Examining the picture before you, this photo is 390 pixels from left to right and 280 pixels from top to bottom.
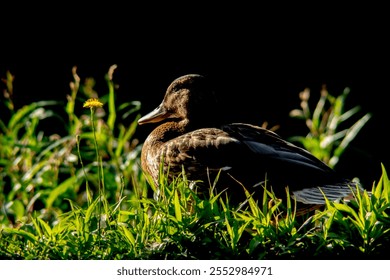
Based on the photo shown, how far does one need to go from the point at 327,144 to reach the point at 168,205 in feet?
7.56

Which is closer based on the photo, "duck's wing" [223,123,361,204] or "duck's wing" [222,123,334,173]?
"duck's wing" [223,123,361,204]

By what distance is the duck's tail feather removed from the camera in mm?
3791

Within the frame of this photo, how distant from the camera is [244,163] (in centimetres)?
400

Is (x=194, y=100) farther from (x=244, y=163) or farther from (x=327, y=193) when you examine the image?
(x=327, y=193)

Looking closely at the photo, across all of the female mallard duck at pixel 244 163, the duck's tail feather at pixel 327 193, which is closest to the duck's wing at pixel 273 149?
the female mallard duck at pixel 244 163

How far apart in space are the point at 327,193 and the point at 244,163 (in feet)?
1.38

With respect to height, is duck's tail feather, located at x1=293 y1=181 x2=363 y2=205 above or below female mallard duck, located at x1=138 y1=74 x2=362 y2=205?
below

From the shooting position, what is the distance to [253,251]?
3354 mm

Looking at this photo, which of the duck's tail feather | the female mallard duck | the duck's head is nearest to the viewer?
the duck's tail feather

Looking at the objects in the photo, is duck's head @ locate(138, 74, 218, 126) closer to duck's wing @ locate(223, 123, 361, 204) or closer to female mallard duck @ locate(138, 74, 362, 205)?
female mallard duck @ locate(138, 74, 362, 205)

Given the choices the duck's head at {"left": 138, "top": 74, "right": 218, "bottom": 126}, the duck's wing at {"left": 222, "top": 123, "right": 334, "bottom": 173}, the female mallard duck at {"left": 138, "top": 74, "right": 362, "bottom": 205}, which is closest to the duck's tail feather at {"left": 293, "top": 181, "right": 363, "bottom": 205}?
the female mallard duck at {"left": 138, "top": 74, "right": 362, "bottom": 205}

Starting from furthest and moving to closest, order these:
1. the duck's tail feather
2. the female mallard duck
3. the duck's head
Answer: the duck's head → the female mallard duck → the duck's tail feather

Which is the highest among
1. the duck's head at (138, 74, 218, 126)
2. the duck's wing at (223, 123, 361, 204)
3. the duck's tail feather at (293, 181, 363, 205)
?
the duck's head at (138, 74, 218, 126)

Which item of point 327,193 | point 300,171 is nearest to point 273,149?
point 300,171
